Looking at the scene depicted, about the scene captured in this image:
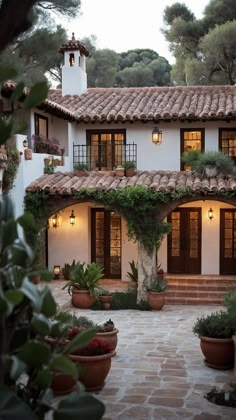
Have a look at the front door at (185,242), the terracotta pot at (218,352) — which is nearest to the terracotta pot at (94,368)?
the terracotta pot at (218,352)

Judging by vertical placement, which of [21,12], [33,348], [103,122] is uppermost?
[103,122]

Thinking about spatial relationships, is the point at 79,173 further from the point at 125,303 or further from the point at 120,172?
the point at 125,303

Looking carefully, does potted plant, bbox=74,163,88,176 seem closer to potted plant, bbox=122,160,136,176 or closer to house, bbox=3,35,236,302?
house, bbox=3,35,236,302

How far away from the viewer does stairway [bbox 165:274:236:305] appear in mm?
15445

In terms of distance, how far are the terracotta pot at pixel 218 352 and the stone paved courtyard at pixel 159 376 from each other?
0.49ft

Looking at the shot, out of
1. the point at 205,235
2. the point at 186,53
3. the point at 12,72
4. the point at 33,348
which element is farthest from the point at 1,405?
the point at 186,53

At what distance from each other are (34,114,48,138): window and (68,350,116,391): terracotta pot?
9.85 meters

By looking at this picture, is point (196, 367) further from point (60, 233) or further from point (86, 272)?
point (60, 233)

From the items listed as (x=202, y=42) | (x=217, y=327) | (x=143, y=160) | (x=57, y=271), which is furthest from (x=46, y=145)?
(x=202, y=42)

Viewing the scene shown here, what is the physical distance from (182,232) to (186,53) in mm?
13402

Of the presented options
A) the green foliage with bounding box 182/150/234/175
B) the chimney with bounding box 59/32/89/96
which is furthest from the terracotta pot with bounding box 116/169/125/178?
the chimney with bounding box 59/32/89/96

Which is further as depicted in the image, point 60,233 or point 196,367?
point 60,233

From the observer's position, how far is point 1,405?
2902mm

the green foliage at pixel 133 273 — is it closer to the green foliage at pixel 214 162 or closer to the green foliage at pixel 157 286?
the green foliage at pixel 157 286
